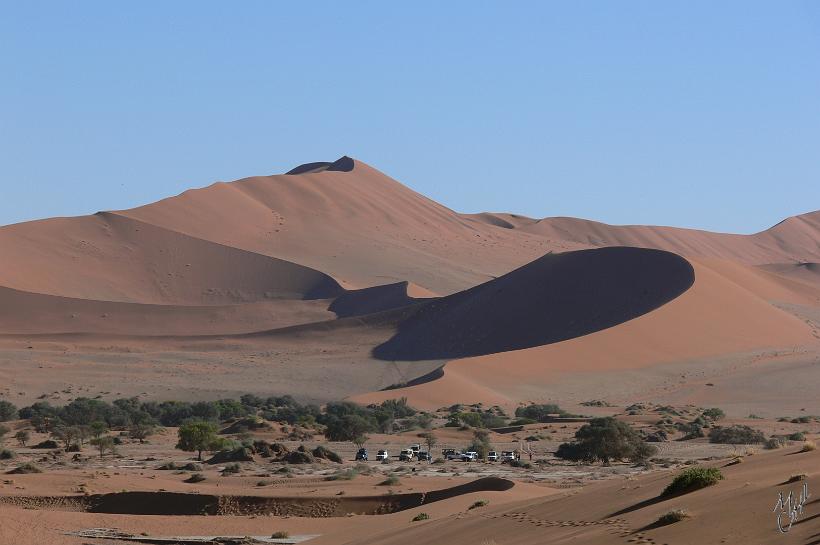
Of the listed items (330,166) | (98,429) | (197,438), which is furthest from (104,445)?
(330,166)

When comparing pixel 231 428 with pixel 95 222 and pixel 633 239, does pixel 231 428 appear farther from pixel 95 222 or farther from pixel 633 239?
pixel 633 239

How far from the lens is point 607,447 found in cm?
3588

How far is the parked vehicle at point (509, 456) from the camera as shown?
3604cm

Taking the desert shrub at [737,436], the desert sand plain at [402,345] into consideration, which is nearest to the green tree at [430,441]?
the desert sand plain at [402,345]

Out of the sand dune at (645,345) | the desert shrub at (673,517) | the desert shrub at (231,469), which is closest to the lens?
the desert shrub at (673,517)

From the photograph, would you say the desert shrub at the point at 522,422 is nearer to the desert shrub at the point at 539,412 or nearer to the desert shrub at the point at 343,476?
the desert shrub at the point at 539,412

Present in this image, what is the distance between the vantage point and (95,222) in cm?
12588

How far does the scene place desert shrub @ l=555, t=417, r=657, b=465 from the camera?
35750 millimetres

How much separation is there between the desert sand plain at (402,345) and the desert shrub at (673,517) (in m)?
0.10

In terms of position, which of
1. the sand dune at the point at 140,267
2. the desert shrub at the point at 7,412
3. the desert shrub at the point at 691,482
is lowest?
the desert shrub at the point at 691,482

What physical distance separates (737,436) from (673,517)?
29006mm

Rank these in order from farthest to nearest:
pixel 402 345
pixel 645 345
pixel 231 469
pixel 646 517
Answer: pixel 402 345
pixel 645 345
pixel 231 469
pixel 646 517

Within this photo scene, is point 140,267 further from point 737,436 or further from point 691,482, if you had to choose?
point 691,482

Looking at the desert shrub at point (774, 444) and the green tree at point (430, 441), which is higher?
the green tree at point (430, 441)
